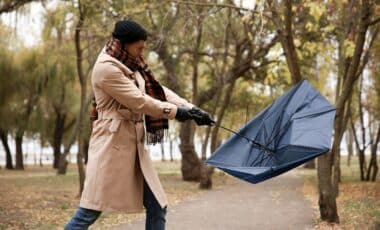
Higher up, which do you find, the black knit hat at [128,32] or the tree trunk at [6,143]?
the black knit hat at [128,32]

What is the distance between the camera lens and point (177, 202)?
12.9 meters

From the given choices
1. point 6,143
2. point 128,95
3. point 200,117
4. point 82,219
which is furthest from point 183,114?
point 6,143

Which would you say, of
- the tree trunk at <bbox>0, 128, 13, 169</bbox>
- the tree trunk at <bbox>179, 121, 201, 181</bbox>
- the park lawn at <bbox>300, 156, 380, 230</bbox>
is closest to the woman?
the park lawn at <bbox>300, 156, 380, 230</bbox>

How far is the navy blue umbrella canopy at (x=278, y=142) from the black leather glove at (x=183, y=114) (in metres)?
1.04

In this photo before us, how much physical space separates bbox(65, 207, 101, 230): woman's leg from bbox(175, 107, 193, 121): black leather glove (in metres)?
0.96

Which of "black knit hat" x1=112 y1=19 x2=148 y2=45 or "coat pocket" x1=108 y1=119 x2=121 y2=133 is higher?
"black knit hat" x1=112 y1=19 x2=148 y2=45

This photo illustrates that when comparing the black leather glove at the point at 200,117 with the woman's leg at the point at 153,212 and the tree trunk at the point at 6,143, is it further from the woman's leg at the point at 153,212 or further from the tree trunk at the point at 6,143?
the tree trunk at the point at 6,143

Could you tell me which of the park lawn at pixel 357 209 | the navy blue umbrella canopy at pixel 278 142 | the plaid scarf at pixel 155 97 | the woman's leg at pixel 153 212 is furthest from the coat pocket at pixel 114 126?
the park lawn at pixel 357 209

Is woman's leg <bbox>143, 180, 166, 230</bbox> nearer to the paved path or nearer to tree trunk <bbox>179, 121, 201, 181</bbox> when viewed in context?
the paved path

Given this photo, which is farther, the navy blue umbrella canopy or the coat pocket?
the navy blue umbrella canopy

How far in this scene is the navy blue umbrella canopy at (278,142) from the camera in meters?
5.28

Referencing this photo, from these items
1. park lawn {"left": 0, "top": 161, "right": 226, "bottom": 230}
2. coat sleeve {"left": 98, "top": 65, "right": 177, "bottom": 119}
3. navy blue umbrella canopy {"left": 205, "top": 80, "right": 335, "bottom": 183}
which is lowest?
park lawn {"left": 0, "top": 161, "right": 226, "bottom": 230}

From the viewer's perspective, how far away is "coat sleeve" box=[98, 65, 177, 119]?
4.39 metres

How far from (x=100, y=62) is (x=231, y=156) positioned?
1689mm
